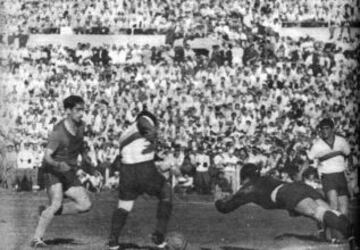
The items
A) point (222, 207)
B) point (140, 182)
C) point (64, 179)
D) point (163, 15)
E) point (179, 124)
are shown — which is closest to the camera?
point (64, 179)

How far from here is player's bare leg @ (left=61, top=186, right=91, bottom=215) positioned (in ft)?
26.8

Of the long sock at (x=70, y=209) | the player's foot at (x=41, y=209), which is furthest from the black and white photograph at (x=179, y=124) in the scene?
the player's foot at (x=41, y=209)

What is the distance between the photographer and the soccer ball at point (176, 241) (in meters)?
8.31

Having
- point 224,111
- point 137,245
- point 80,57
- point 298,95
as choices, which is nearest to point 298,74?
point 298,95

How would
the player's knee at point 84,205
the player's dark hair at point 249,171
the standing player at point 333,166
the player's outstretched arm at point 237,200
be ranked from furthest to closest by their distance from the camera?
→ the player's dark hair at point 249,171, the player's outstretched arm at point 237,200, the standing player at point 333,166, the player's knee at point 84,205

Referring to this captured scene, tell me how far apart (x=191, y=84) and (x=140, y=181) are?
265 centimetres

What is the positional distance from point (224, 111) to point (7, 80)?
3224mm

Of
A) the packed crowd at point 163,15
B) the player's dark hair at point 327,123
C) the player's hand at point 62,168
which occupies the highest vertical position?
the packed crowd at point 163,15

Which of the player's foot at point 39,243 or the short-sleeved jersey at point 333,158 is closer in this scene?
the player's foot at point 39,243

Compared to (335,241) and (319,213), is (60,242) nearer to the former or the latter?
(319,213)

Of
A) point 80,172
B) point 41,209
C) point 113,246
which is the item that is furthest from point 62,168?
point 113,246

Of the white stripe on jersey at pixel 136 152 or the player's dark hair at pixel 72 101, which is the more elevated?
the player's dark hair at pixel 72 101

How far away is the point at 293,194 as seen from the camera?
28.4 feet

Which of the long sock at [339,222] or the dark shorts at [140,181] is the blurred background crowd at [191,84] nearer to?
the dark shorts at [140,181]
